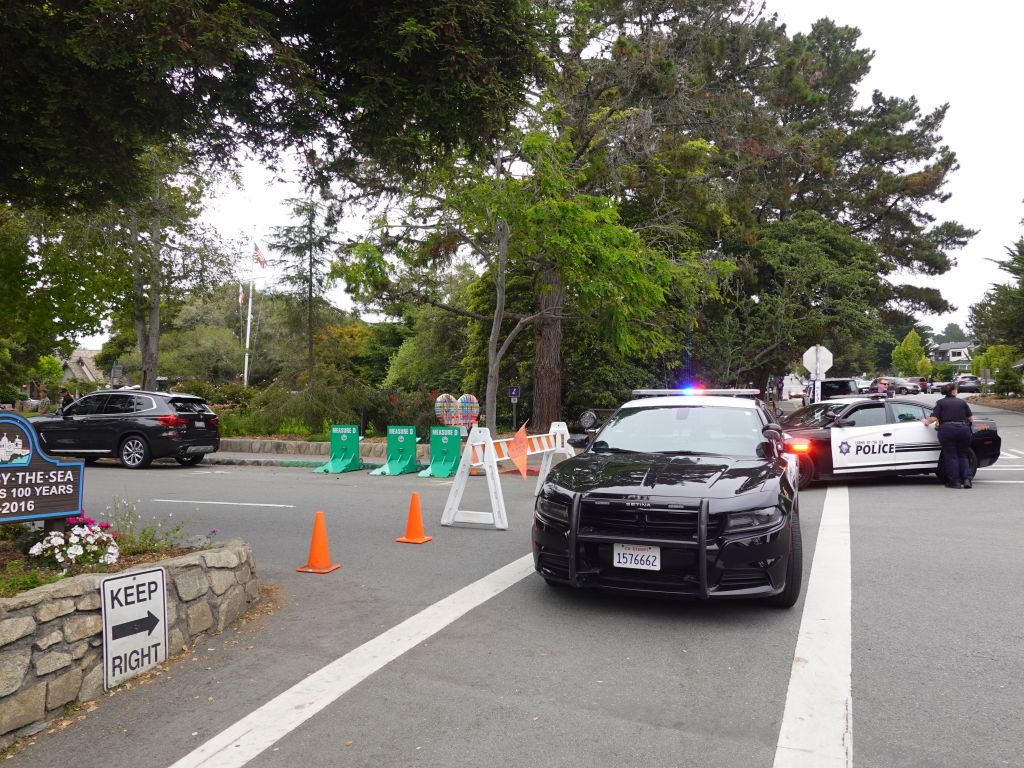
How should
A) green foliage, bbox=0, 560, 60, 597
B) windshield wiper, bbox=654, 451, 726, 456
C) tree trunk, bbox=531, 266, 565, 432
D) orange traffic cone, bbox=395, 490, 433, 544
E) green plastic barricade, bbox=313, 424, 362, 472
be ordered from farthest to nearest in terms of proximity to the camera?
tree trunk, bbox=531, 266, 565, 432, green plastic barricade, bbox=313, 424, 362, 472, orange traffic cone, bbox=395, 490, 433, 544, windshield wiper, bbox=654, 451, 726, 456, green foliage, bbox=0, 560, 60, 597

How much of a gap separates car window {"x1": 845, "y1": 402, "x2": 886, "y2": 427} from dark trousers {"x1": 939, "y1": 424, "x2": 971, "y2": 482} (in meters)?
0.91

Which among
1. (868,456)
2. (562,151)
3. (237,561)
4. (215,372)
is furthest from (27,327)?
(215,372)

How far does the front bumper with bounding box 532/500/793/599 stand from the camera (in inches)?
201

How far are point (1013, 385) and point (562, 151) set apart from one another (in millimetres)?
46652

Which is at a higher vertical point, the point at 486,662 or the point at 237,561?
the point at 237,561

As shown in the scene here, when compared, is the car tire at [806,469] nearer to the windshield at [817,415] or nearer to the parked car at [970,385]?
the windshield at [817,415]

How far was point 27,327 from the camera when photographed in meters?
23.5

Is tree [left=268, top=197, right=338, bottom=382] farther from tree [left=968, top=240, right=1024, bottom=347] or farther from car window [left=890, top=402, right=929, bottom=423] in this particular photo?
tree [left=968, top=240, right=1024, bottom=347]

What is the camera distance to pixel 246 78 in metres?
6.78

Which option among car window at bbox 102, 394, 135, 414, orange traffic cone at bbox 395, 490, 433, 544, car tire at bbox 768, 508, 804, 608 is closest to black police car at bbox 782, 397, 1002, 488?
orange traffic cone at bbox 395, 490, 433, 544

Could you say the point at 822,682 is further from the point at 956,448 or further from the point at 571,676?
the point at 956,448

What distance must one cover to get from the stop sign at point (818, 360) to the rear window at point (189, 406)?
16409 millimetres

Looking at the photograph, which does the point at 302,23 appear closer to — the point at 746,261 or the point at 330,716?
the point at 330,716

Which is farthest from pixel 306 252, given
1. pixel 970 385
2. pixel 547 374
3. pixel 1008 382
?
pixel 970 385
